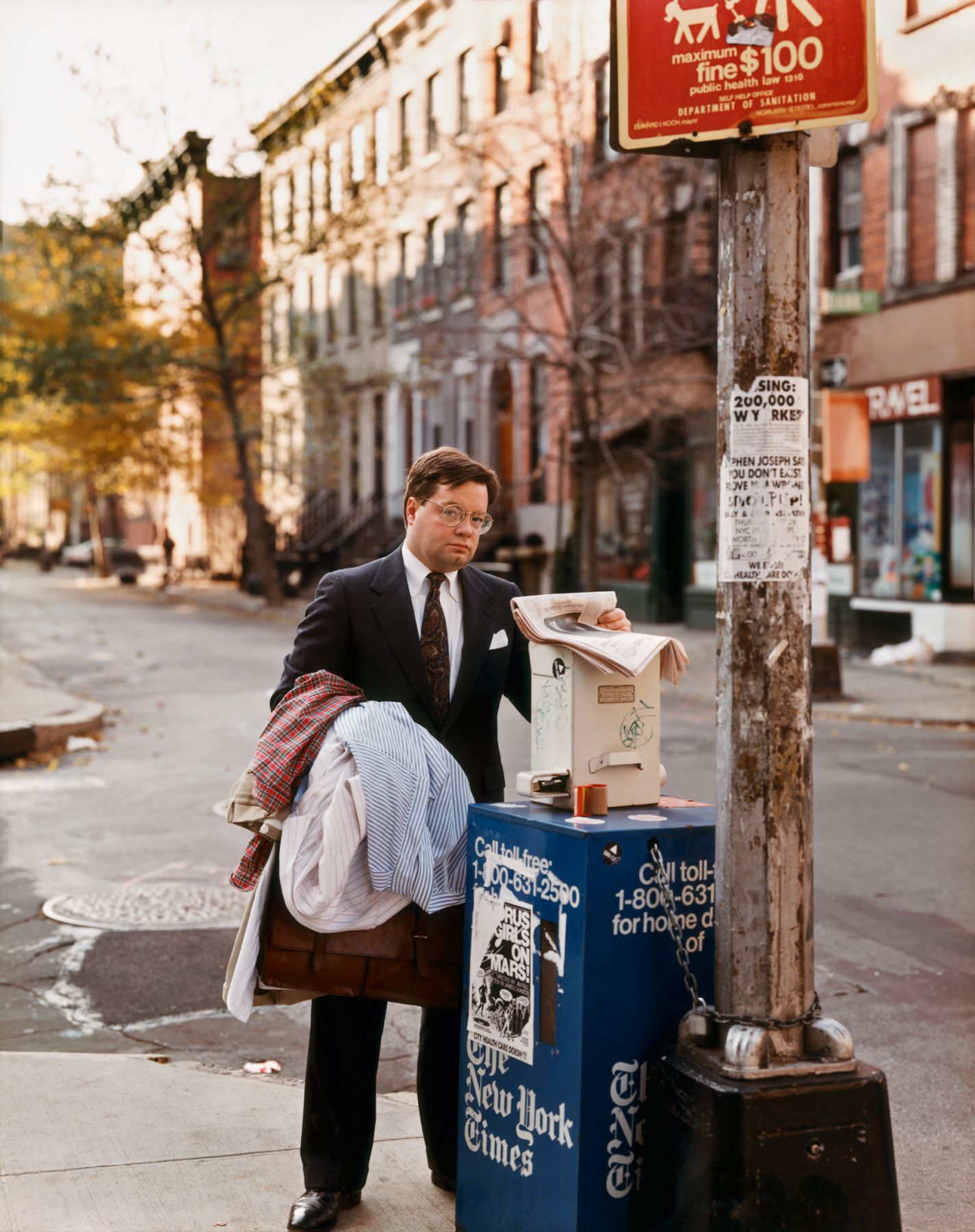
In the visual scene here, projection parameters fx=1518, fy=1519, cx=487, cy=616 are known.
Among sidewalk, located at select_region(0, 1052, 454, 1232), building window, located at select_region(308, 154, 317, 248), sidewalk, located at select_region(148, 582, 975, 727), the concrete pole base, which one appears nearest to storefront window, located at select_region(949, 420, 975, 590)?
sidewalk, located at select_region(148, 582, 975, 727)

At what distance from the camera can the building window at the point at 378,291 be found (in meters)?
40.2

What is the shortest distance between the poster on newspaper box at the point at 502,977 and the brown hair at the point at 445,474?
1.04 meters

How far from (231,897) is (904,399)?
16149mm

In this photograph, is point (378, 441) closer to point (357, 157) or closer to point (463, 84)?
point (357, 157)

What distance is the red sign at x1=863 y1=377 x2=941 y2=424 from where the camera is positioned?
824 inches

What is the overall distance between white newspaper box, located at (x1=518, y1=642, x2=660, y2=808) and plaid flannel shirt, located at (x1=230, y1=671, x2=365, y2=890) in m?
0.53

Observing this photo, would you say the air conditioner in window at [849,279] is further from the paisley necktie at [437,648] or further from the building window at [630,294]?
the paisley necktie at [437,648]

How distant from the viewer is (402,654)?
3.99 meters

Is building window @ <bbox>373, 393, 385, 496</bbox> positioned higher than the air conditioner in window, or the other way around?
the air conditioner in window

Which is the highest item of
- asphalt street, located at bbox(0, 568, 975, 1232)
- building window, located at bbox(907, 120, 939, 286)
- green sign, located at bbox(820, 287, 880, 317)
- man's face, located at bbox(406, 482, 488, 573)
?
building window, located at bbox(907, 120, 939, 286)

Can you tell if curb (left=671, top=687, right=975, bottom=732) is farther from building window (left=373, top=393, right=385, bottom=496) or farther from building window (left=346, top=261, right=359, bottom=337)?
building window (left=346, top=261, right=359, bottom=337)

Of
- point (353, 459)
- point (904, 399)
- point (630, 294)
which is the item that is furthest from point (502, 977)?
point (353, 459)

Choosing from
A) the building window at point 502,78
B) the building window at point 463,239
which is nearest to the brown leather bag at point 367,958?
the building window at point 502,78

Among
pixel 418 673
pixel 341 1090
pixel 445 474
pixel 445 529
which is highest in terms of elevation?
pixel 445 474
